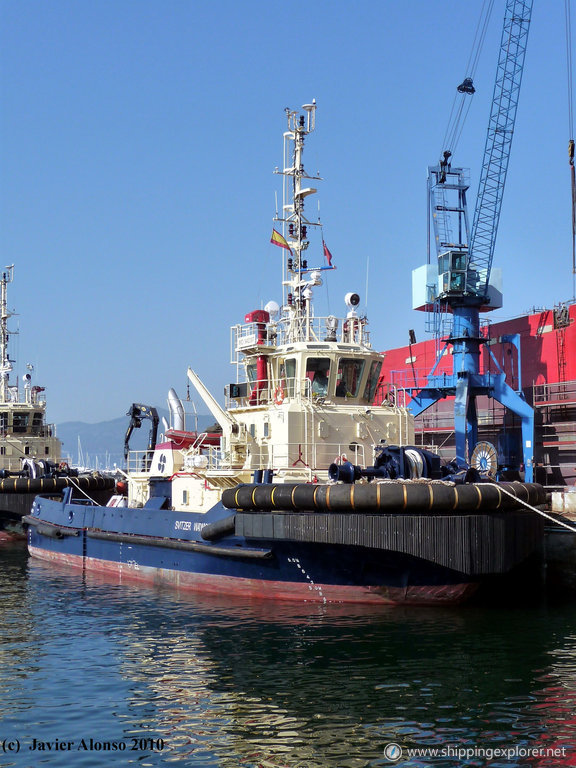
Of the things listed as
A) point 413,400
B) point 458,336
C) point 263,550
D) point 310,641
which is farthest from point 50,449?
point 310,641

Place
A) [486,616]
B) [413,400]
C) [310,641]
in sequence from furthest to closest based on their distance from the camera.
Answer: [413,400] < [486,616] < [310,641]

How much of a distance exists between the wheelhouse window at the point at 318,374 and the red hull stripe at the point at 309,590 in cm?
464

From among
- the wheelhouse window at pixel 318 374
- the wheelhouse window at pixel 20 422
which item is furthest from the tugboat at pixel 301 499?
the wheelhouse window at pixel 20 422

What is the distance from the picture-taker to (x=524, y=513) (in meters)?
14.9

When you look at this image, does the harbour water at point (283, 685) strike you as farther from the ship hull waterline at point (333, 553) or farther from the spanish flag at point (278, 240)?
the spanish flag at point (278, 240)

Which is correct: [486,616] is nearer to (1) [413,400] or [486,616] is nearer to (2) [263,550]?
(2) [263,550]

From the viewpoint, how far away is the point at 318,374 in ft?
58.7

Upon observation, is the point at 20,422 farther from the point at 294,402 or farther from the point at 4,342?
the point at 294,402

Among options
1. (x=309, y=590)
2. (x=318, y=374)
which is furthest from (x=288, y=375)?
(x=309, y=590)

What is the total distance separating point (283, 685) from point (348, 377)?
886 cm

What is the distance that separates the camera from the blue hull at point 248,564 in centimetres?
1441

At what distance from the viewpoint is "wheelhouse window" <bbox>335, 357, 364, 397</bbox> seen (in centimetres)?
1806

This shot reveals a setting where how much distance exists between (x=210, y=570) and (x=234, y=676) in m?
5.34

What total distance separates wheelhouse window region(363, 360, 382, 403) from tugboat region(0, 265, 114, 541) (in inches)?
422
